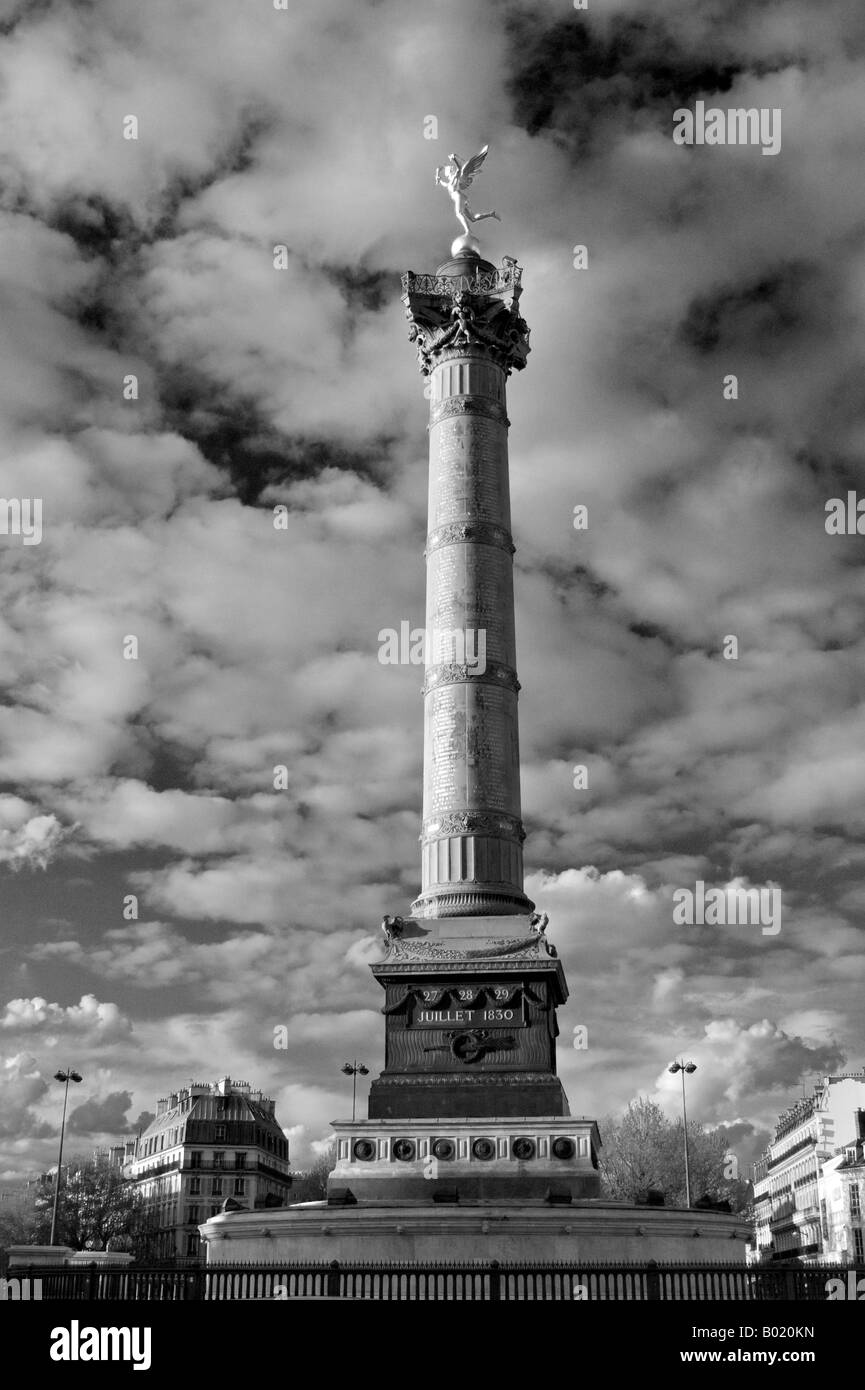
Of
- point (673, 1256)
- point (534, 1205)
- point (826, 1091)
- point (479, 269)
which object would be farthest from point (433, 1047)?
point (826, 1091)

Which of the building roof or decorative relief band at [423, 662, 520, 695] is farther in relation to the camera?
the building roof

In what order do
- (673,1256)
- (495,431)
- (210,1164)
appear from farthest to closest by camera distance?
(210,1164), (495,431), (673,1256)

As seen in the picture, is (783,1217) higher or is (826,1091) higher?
(826,1091)

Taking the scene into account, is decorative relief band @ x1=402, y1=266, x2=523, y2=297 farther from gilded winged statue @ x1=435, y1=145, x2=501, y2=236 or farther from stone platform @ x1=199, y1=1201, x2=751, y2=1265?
stone platform @ x1=199, y1=1201, x2=751, y2=1265

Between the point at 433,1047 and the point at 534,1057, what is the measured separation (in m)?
3.00

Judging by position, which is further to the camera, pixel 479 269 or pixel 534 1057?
pixel 479 269

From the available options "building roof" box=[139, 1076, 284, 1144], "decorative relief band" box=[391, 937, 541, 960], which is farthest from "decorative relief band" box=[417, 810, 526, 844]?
"building roof" box=[139, 1076, 284, 1144]

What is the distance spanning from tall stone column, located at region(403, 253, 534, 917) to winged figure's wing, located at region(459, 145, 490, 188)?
12.1ft

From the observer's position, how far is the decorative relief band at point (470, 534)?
46.1 m

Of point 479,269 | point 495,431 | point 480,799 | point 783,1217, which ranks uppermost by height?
point 479,269

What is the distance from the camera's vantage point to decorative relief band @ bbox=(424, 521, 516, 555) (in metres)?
46.1
